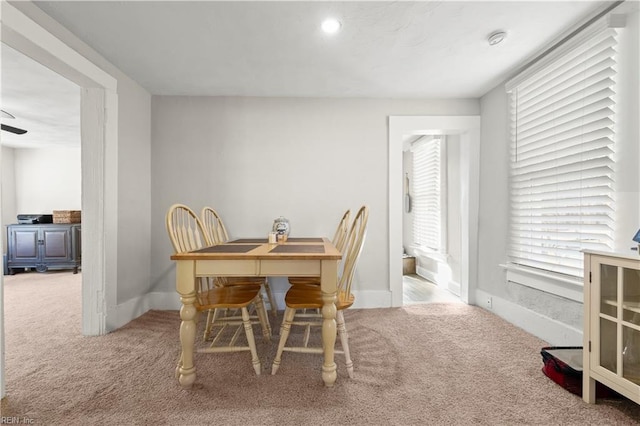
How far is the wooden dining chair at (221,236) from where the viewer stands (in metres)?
2.48

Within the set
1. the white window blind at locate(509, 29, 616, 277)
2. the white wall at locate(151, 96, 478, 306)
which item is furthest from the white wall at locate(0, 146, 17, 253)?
the white window blind at locate(509, 29, 616, 277)

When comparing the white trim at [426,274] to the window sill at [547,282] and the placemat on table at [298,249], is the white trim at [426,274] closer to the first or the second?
the window sill at [547,282]

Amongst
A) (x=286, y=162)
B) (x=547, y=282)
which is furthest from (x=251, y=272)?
(x=547, y=282)

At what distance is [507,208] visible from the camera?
276 centimetres

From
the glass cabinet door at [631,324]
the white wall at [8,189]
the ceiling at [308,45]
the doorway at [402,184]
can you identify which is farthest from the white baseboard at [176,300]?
the white wall at [8,189]

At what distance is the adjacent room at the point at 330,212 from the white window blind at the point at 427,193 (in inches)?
7.0

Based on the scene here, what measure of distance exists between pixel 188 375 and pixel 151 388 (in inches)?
8.9

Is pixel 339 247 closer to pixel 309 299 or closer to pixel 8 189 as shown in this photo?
pixel 309 299

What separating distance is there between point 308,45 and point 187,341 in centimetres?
214

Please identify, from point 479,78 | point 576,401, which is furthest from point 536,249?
point 479,78

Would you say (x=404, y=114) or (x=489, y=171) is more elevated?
(x=404, y=114)

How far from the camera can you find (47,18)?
1.92 m

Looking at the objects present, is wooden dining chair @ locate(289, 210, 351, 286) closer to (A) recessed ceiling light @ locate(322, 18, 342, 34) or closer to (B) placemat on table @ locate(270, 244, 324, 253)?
(B) placemat on table @ locate(270, 244, 324, 253)

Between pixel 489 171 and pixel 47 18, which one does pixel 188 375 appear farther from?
pixel 489 171
